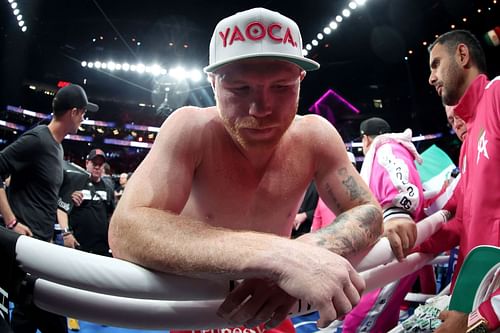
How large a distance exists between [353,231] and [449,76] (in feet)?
4.97

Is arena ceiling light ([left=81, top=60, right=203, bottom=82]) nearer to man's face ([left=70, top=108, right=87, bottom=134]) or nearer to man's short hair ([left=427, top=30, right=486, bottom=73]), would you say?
man's face ([left=70, top=108, right=87, bottom=134])

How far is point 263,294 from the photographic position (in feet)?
2.41

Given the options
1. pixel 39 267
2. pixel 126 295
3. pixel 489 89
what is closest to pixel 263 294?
pixel 126 295

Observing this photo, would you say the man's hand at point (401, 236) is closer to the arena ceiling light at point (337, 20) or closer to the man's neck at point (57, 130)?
the man's neck at point (57, 130)

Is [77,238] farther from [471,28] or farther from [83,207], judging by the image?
[471,28]

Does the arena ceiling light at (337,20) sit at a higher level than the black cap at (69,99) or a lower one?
higher

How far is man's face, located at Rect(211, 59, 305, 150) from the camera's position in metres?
1.03

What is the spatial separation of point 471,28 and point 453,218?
414 inches

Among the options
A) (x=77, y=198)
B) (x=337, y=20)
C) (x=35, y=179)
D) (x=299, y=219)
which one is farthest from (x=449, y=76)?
(x=337, y=20)

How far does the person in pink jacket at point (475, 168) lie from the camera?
1.30m

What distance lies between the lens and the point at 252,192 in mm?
1291

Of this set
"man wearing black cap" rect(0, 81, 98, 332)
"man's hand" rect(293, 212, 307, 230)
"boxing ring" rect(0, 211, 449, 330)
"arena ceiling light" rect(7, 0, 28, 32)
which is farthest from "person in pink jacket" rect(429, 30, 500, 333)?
"arena ceiling light" rect(7, 0, 28, 32)

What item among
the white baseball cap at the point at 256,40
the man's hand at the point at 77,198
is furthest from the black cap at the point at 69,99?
the white baseball cap at the point at 256,40

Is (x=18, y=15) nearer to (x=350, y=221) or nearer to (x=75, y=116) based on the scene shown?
(x=75, y=116)
